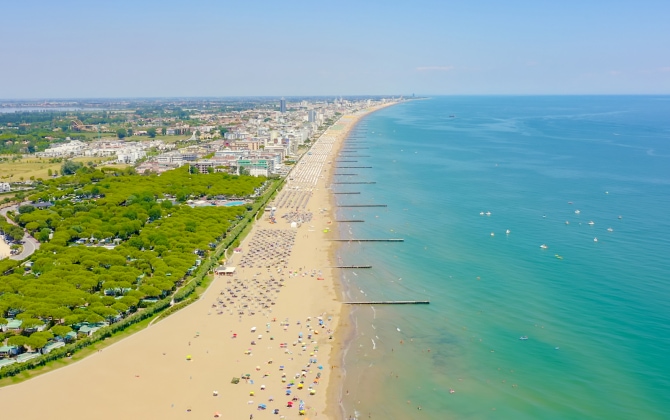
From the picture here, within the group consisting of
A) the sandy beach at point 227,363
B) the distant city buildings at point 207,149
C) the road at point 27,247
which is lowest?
the sandy beach at point 227,363

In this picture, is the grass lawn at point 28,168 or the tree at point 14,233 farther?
the grass lawn at point 28,168

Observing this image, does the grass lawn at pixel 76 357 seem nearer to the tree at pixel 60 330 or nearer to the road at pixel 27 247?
the tree at pixel 60 330

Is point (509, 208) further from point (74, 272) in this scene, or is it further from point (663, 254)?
point (74, 272)

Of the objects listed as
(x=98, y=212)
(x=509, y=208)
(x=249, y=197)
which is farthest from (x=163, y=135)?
(x=509, y=208)

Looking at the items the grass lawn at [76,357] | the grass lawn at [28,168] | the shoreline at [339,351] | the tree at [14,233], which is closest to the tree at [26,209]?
the tree at [14,233]

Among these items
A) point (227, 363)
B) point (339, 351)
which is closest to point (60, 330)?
point (227, 363)

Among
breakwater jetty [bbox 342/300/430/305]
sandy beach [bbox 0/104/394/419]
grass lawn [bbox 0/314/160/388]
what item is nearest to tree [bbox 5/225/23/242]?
sandy beach [bbox 0/104/394/419]
